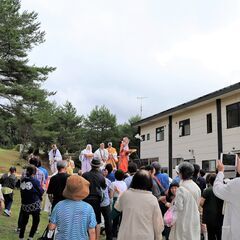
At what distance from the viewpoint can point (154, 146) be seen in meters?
30.1

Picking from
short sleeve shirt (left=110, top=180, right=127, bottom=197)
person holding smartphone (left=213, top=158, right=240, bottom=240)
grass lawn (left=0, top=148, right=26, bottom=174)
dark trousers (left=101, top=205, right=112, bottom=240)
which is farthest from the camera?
grass lawn (left=0, top=148, right=26, bottom=174)

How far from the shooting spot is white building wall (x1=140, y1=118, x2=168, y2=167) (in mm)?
28125

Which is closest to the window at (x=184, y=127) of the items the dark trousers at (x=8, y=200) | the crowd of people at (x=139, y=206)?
the dark trousers at (x=8, y=200)

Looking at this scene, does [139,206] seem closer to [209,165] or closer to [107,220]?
[107,220]

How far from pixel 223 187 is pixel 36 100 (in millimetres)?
21983

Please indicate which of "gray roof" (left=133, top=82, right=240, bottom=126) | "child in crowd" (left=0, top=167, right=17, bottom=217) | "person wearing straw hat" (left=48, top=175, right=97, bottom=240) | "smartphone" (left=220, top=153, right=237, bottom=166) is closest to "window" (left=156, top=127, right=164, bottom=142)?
"gray roof" (left=133, top=82, right=240, bottom=126)

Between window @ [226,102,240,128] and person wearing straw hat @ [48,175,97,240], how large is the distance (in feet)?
56.1

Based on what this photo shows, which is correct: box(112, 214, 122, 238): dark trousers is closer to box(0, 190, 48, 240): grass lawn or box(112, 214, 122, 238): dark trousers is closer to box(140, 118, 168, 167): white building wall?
box(0, 190, 48, 240): grass lawn

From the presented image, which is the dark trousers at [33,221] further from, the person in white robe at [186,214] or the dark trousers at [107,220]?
the person in white robe at [186,214]

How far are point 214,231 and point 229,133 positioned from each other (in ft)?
48.2

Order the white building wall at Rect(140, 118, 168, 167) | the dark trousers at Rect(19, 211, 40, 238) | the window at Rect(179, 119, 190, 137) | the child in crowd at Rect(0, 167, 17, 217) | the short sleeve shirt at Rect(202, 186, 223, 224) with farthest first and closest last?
the white building wall at Rect(140, 118, 168, 167), the window at Rect(179, 119, 190, 137), the child in crowd at Rect(0, 167, 17, 217), the dark trousers at Rect(19, 211, 40, 238), the short sleeve shirt at Rect(202, 186, 223, 224)

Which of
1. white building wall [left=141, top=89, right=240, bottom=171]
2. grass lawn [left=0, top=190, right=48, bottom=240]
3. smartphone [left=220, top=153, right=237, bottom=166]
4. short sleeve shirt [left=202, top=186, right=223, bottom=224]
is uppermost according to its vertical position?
white building wall [left=141, top=89, right=240, bottom=171]

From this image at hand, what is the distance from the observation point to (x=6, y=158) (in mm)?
44938

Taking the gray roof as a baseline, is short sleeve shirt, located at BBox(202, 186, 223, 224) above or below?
below
